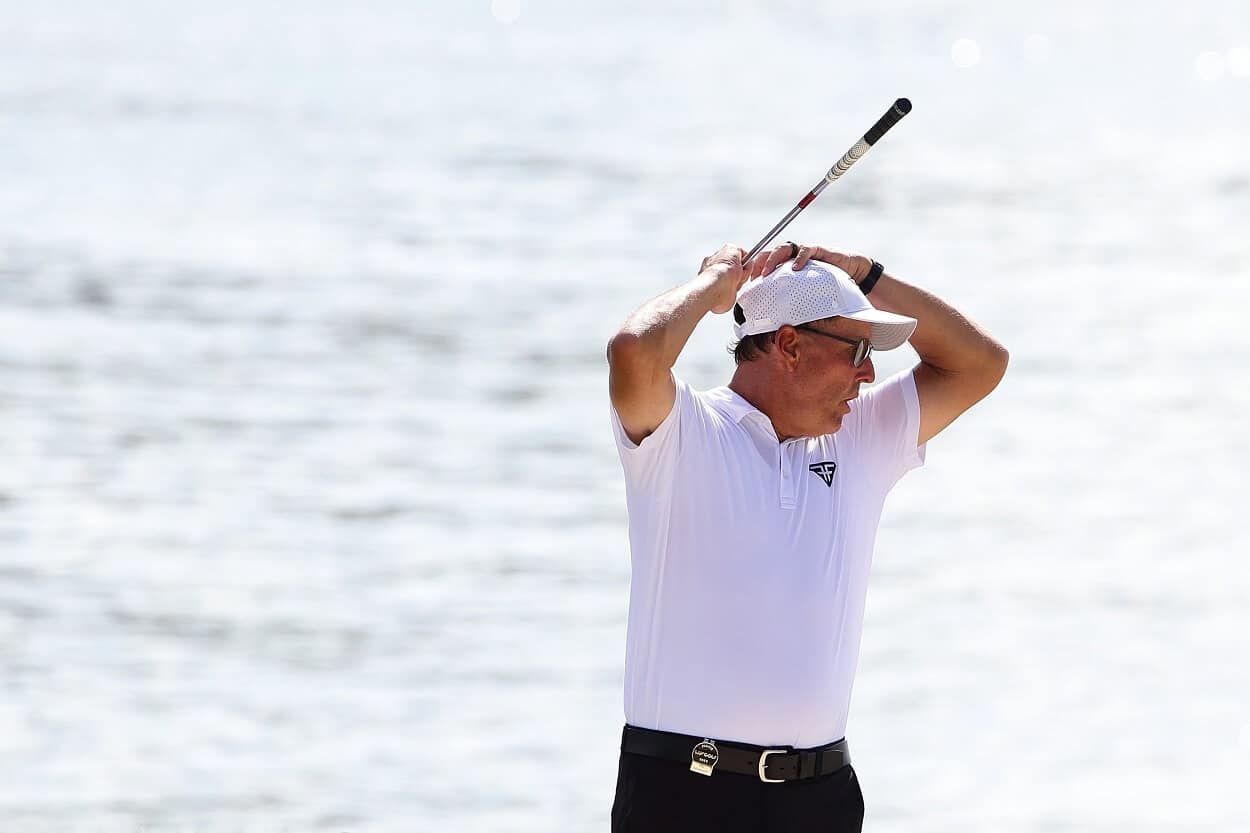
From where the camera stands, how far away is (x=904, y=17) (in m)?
29.2

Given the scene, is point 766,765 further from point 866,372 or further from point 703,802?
point 866,372

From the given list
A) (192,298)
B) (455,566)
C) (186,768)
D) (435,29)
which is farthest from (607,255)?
(435,29)

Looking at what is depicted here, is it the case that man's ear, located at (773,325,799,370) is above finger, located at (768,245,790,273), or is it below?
below

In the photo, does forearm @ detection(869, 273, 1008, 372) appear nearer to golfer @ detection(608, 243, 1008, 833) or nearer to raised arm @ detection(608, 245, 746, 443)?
golfer @ detection(608, 243, 1008, 833)

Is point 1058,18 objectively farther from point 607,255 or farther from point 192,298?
point 192,298

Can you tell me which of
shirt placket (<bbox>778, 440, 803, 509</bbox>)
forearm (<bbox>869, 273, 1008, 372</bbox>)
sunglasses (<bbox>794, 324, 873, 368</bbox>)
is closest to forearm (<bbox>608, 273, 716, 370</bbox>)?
sunglasses (<bbox>794, 324, 873, 368</bbox>)

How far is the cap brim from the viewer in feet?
14.5

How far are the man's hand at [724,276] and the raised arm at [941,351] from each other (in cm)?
37

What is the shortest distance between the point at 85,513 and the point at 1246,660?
584cm

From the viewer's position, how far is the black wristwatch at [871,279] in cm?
479

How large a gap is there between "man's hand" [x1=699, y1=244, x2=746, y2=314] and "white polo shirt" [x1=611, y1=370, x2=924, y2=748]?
22 cm

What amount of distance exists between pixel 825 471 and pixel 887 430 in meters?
0.32

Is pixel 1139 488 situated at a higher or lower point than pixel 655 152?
lower

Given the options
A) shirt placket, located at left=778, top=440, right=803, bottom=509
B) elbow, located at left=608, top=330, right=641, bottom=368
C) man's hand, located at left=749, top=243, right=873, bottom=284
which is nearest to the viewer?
elbow, located at left=608, top=330, right=641, bottom=368
